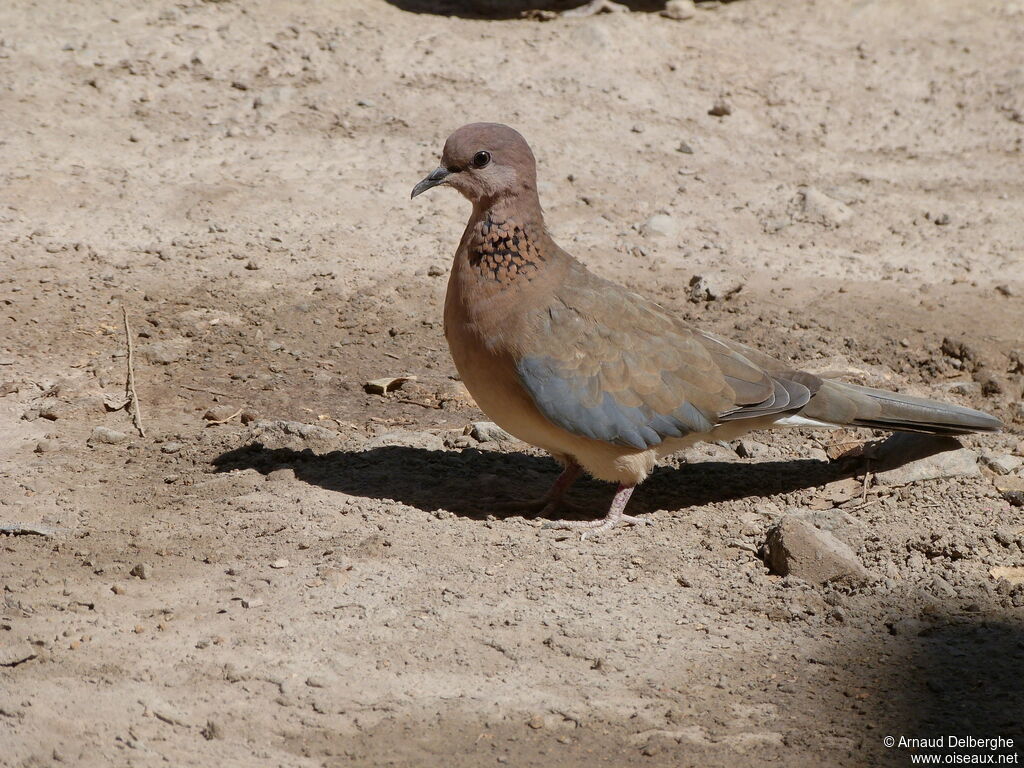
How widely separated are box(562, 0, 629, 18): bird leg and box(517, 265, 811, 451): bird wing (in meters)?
5.76

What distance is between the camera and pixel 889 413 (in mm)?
5453

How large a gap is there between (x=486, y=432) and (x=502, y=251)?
128 centimetres

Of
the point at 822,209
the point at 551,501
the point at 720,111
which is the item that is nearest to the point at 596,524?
the point at 551,501

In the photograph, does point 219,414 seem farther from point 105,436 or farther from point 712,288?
point 712,288

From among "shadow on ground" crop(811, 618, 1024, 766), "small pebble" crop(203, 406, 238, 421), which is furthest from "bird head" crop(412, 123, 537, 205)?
"shadow on ground" crop(811, 618, 1024, 766)

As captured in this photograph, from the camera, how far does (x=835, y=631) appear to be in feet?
14.3

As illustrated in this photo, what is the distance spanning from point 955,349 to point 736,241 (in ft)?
6.06

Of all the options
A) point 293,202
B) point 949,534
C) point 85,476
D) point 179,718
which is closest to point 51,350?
point 85,476

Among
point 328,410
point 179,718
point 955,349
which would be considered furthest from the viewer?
point 955,349

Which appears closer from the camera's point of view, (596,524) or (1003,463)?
(596,524)

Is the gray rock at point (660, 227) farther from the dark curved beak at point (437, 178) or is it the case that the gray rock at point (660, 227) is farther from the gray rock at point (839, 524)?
the gray rock at point (839, 524)

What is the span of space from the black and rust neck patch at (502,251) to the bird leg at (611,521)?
1.07m

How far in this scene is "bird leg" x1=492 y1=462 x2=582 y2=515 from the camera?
550cm

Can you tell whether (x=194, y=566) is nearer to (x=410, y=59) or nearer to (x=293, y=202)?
(x=293, y=202)
